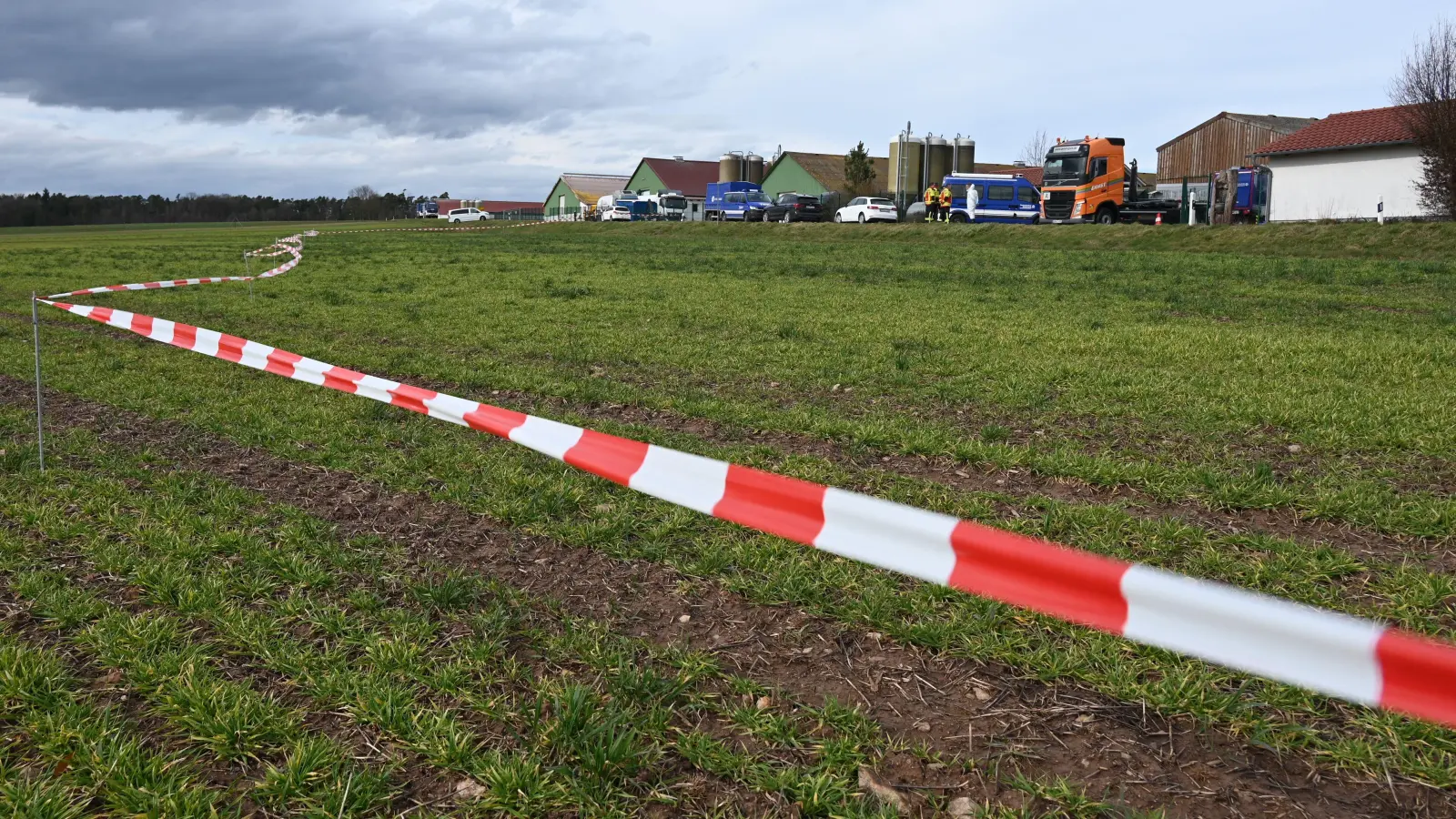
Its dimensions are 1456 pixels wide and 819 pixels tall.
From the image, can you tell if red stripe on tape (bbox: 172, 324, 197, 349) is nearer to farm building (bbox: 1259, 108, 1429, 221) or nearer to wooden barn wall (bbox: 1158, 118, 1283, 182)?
farm building (bbox: 1259, 108, 1429, 221)

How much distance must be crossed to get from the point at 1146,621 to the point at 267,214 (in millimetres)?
101859

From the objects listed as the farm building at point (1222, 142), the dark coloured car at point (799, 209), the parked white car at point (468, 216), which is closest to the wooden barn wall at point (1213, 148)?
the farm building at point (1222, 142)

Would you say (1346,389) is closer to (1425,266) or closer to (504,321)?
(504,321)

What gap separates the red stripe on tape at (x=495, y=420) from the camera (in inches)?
177

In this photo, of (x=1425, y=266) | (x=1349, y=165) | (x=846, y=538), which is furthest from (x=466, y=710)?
(x=1349, y=165)

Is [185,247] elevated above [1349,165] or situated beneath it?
situated beneath

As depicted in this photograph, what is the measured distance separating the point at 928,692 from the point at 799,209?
161ft

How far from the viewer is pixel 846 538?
3.04 m

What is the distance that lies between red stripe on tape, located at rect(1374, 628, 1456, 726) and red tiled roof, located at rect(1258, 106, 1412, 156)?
4534cm

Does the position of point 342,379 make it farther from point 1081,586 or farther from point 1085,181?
point 1085,181

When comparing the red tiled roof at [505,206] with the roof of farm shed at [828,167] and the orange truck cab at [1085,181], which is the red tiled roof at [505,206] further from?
the orange truck cab at [1085,181]

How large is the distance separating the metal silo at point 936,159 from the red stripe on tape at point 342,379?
63.2m

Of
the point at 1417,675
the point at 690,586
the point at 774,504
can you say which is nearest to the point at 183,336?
the point at 690,586

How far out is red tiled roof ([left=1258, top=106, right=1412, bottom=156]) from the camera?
40.0m
